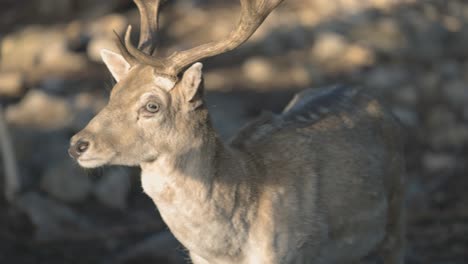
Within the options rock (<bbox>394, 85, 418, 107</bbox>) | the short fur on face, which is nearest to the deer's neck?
the short fur on face

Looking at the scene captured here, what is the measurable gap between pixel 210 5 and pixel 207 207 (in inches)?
494

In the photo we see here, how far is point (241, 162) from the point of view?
5.97 m

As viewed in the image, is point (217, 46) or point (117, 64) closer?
point (217, 46)

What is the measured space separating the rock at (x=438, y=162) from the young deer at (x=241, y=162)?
4.98m

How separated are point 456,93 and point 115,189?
6.10m

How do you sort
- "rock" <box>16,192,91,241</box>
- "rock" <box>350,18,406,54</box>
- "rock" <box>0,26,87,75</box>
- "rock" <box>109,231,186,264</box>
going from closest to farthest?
"rock" <box>109,231,186,264</box>
"rock" <box>16,192,91,241</box>
"rock" <box>0,26,87,75</box>
"rock" <box>350,18,406,54</box>

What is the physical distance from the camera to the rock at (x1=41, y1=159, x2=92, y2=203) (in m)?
10.9

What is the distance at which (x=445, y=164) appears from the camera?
11734 mm

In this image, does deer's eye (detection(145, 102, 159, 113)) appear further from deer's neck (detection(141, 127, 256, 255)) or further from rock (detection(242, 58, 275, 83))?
rock (detection(242, 58, 275, 83))

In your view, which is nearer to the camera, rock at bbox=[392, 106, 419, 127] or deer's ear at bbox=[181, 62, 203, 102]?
deer's ear at bbox=[181, 62, 203, 102]

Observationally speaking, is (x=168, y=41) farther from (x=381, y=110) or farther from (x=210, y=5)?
(x=381, y=110)

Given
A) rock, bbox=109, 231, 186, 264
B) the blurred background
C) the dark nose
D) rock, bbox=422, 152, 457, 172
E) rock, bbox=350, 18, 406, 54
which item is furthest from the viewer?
rock, bbox=350, 18, 406, 54

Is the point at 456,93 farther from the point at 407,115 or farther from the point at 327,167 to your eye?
the point at 327,167

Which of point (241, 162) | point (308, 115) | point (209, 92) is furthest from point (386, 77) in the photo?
point (241, 162)
